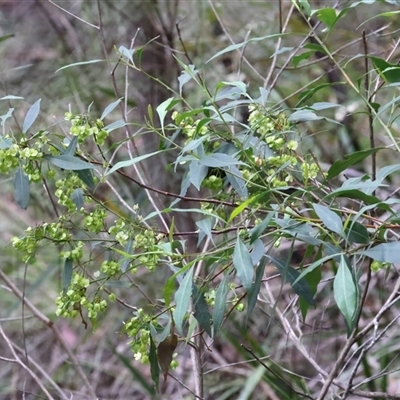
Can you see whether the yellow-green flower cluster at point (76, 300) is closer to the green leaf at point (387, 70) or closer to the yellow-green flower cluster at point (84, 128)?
the yellow-green flower cluster at point (84, 128)

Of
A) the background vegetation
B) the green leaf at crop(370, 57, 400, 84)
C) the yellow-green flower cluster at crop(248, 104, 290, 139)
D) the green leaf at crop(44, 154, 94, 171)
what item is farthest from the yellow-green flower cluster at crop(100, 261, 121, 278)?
the green leaf at crop(370, 57, 400, 84)

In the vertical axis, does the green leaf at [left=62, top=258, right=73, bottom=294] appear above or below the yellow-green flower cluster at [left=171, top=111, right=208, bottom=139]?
below

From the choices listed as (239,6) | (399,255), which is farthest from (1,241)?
(399,255)

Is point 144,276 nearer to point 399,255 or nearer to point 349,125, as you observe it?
point 349,125

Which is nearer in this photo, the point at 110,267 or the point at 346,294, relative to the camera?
the point at 346,294

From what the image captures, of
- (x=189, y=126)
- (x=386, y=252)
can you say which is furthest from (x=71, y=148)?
(x=386, y=252)

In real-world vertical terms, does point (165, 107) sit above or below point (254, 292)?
above

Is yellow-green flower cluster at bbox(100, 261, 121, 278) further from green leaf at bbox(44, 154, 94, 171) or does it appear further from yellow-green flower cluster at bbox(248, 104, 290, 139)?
yellow-green flower cluster at bbox(248, 104, 290, 139)

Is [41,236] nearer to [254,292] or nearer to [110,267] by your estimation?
[110,267]

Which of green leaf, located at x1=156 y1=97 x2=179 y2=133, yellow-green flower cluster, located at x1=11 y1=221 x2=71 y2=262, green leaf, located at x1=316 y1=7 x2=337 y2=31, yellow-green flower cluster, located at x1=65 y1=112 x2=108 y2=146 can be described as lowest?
yellow-green flower cluster, located at x1=11 y1=221 x2=71 y2=262

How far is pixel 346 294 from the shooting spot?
0.58 meters

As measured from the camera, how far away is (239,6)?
7.35 ft

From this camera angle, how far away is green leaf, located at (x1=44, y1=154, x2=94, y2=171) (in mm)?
684

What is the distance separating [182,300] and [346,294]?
16 cm
